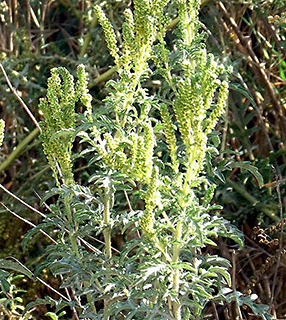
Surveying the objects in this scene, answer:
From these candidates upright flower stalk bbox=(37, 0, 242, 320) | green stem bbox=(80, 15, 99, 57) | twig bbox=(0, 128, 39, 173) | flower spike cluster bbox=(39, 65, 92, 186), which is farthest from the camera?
green stem bbox=(80, 15, 99, 57)

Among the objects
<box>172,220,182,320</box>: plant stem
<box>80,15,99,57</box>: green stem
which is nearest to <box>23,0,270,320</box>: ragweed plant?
<box>172,220,182,320</box>: plant stem

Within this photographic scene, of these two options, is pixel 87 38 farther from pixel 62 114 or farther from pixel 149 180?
pixel 149 180

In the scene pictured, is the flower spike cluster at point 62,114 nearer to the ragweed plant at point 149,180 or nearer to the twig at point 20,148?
the ragweed plant at point 149,180

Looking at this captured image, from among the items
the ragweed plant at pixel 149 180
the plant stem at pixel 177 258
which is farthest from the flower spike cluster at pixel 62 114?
the plant stem at pixel 177 258

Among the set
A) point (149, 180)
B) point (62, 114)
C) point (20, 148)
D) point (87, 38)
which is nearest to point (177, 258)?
point (149, 180)

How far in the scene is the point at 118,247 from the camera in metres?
2.90

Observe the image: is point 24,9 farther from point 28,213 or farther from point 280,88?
point 280,88

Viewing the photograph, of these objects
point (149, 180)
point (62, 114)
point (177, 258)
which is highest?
point (62, 114)

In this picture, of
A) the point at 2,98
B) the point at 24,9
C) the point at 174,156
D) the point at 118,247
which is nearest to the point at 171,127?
the point at 174,156

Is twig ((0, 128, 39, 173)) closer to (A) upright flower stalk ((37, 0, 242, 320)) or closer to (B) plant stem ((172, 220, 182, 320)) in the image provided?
(A) upright flower stalk ((37, 0, 242, 320))

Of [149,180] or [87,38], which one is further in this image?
[87,38]

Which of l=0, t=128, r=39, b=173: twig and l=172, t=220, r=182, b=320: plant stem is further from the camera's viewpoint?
l=0, t=128, r=39, b=173: twig

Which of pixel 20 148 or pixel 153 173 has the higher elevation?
pixel 153 173

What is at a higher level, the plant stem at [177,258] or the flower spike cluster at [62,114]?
the flower spike cluster at [62,114]
